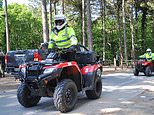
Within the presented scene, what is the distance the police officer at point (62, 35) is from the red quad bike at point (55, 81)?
284 mm

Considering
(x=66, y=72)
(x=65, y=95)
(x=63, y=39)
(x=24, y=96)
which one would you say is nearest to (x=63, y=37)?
(x=63, y=39)

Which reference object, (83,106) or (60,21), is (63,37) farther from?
(83,106)

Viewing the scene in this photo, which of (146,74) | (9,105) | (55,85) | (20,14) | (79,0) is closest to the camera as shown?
(55,85)

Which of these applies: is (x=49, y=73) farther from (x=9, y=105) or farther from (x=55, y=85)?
(x=9, y=105)

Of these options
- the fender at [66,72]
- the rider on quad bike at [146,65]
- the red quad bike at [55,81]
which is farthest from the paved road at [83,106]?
the rider on quad bike at [146,65]

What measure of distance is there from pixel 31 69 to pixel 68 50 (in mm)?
1175

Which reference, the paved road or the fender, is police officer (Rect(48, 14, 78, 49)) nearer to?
the fender

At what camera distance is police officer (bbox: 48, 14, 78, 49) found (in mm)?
9203

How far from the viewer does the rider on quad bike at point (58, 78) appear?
325 inches

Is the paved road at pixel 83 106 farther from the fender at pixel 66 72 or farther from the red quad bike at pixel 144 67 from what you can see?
the red quad bike at pixel 144 67

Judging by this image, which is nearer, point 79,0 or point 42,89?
point 42,89

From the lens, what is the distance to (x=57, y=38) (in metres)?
9.33

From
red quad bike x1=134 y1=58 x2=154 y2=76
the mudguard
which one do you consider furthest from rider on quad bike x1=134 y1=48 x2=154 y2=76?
the mudguard

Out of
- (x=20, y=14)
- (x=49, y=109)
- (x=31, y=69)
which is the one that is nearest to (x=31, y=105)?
(x=49, y=109)
